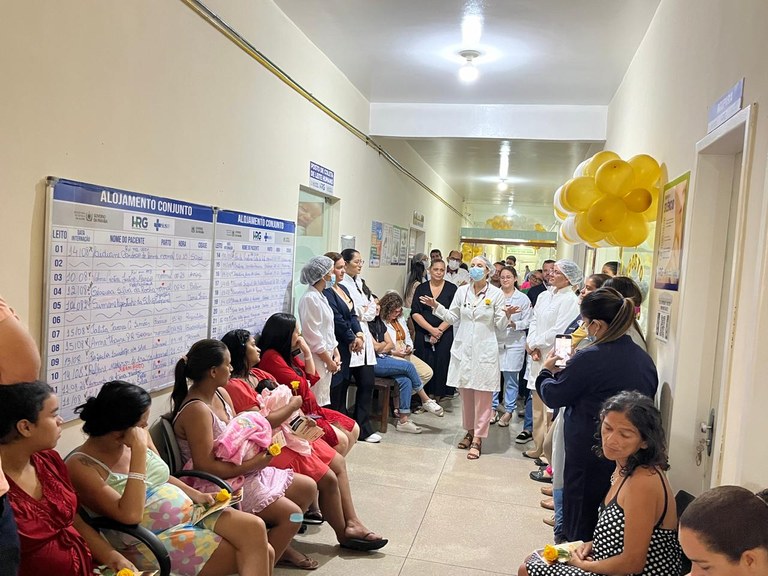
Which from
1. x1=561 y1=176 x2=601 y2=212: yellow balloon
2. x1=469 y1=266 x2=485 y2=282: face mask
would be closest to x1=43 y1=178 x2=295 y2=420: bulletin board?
x1=561 y1=176 x2=601 y2=212: yellow balloon

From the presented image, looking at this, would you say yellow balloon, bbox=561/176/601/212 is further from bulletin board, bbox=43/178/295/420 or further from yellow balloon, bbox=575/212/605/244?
bulletin board, bbox=43/178/295/420

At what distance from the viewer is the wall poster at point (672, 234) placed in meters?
2.88

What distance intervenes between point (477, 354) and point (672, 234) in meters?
2.37

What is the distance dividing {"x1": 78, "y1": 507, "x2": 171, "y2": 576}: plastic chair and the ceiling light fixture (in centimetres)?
398

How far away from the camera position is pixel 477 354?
17.0 ft

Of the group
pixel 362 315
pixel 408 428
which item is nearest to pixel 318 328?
pixel 362 315

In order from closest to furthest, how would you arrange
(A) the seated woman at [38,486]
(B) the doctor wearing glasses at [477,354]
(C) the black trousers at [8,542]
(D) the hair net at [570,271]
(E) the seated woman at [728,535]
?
(E) the seated woman at [728,535], (C) the black trousers at [8,542], (A) the seated woman at [38,486], (D) the hair net at [570,271], (B) the doctor wearing glasses at [477,354]

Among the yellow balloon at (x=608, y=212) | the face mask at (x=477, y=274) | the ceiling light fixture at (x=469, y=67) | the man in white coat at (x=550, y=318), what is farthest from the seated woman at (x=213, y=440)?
the ceiling light fixture at (x=469, y=67)

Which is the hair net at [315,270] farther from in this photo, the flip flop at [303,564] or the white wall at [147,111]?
the flip flop at [303,564]

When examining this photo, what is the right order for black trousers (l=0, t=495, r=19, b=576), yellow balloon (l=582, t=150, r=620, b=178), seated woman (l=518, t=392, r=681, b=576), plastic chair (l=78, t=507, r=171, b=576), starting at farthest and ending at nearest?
yellow balloon (l=582, t=150, r=620, b=178)
plastic chair (l=78, t=507, r=171, b=576)
seated woman (l=518, t=392, r=681, b=576)
black trousers (l=0, t=495, r=19, b=576)

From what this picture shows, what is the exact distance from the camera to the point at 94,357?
255 centimetres

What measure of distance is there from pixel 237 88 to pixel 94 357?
1832mm

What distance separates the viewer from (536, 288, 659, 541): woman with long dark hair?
106 inches

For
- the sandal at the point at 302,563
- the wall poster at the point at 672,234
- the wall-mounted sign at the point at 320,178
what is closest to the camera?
the wall poster at the point at 672,234
